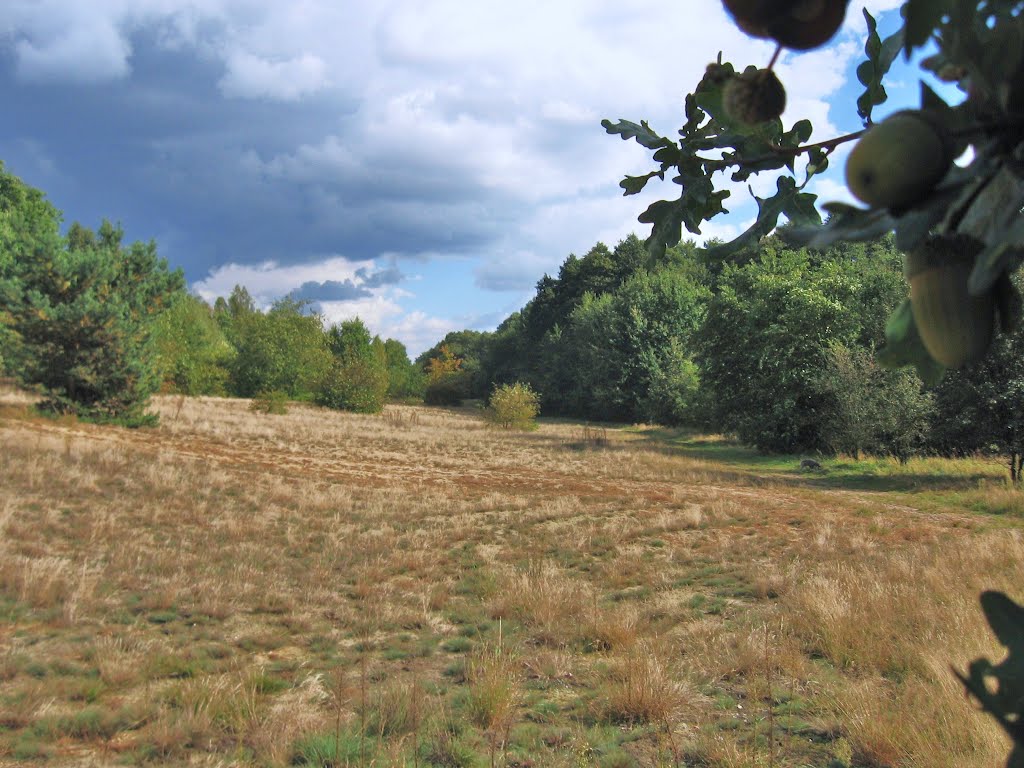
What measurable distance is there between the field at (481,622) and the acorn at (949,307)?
0.61m

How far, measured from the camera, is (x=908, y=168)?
53 centimetres

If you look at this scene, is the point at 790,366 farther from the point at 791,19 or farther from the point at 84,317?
the point at 791,19

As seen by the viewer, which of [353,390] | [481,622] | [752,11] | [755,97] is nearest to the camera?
[752,11]

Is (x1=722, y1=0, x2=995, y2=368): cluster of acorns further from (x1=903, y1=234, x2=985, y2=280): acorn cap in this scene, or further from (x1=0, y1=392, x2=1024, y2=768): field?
(x1=0, y1=392, x2=1024, y2=768): field

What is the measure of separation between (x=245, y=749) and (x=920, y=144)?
433 cm

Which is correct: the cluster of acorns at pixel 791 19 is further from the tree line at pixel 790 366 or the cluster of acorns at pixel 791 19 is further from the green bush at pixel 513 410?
the green bush at pixel 513 410

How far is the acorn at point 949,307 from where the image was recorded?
57cm

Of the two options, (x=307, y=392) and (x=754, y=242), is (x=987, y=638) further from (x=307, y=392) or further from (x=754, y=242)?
(x=307, y=392)

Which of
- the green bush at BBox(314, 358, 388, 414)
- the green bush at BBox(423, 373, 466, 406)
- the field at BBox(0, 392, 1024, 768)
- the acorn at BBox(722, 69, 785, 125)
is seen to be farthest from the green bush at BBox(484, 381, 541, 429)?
the acorn at BBox(722, 69, 785, 125)

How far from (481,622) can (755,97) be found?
6330mm

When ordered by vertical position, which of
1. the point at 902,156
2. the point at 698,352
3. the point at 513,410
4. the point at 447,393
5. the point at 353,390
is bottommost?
the point at 513,410

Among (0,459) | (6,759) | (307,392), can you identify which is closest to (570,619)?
(6,759)

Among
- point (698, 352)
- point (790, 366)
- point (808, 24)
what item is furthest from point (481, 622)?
point (698, 352)

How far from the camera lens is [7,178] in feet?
133
